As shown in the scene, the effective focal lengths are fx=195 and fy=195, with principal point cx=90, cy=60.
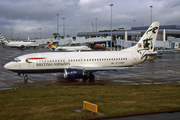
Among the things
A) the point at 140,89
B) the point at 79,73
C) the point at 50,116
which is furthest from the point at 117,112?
the point at 79,73

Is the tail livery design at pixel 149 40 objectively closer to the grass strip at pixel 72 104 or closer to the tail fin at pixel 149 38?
the tail fin at pixel 149 38

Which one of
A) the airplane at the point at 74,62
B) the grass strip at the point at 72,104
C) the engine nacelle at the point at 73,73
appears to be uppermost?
the airplane at the point at 74,62

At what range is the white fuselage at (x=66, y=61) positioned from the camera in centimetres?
3203

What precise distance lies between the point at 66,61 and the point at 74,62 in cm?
137

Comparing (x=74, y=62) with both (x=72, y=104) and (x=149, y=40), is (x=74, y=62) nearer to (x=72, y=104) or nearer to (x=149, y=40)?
(x=72, y=104)

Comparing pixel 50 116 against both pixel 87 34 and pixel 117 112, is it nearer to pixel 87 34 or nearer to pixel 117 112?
pixel 117 112

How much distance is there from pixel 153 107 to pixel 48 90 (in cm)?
1338

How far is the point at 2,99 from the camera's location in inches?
805

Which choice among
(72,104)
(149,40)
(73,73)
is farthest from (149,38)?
(72,104)

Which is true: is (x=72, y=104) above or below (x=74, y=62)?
below

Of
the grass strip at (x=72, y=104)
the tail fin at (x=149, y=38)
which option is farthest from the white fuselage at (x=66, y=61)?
the grass strip at (x=72, y=104)

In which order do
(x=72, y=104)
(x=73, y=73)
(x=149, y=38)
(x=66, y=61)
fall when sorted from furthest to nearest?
1. (x=149, y=38)
2. (x=66, y=61)
3. (x=73, y=73)
4. (x=72, y=104)

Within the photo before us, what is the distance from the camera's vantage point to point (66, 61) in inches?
1297

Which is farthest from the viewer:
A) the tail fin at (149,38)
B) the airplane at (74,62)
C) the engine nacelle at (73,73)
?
the tail fin at (149,38)
